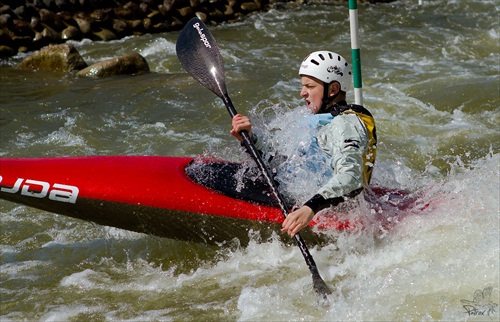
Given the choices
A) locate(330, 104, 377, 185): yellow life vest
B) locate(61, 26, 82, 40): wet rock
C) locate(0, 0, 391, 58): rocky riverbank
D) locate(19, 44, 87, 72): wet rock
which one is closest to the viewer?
locate(330, 104, 377, 185): yellow life vest

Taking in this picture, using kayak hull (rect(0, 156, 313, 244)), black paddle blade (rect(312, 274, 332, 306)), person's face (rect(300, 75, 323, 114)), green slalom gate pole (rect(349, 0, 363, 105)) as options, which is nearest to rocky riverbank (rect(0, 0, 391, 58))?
kayak hull (rect(0, 156, 313, 244))

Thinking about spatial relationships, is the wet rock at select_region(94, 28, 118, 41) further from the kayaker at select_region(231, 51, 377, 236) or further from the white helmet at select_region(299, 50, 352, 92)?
the white helmet at select_region(299, 50, 352, 92)

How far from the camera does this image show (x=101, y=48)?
421 inches

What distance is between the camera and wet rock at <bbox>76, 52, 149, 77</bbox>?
29.4ft

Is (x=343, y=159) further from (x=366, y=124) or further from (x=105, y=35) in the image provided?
(x=105, y=35)

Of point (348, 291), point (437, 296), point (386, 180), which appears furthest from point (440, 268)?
point (386, 180)

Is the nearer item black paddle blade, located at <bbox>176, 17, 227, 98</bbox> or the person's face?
the person's face

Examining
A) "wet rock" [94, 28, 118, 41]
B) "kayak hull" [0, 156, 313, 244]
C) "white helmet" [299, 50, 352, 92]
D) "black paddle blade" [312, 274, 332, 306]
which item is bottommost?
"wet rock" [94, 28, 118, 41]

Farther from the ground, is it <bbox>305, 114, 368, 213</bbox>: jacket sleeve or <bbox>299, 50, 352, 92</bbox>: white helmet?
<bbox>299, 50, 352, 92</bbox>: white helmet

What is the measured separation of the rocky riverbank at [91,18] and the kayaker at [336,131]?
7.41m

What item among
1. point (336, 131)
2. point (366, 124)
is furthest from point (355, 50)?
point (336, 131)

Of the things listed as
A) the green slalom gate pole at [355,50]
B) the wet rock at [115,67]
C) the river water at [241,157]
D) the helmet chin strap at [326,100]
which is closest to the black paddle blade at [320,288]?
the river water at [241,157]

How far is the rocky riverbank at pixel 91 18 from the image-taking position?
417 inches

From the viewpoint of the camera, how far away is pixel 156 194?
4.31 metres
